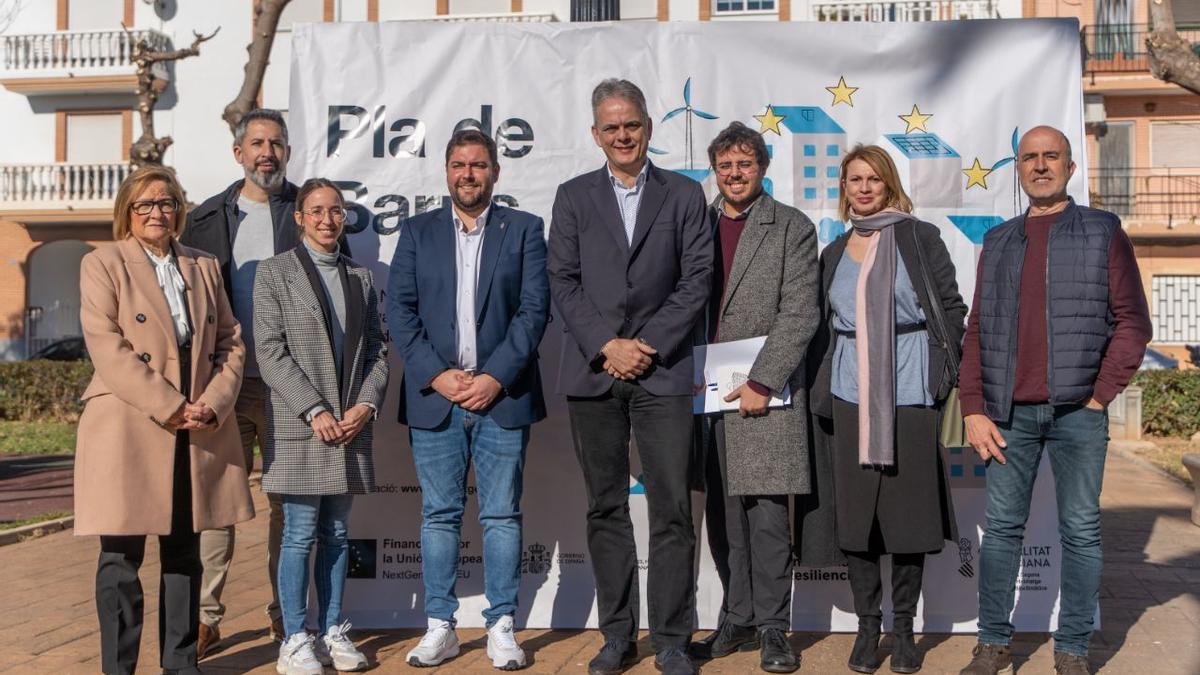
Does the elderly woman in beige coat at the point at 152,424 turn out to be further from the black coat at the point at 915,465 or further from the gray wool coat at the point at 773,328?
the black coat at the point at 915,465

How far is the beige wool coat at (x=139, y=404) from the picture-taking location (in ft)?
15.3

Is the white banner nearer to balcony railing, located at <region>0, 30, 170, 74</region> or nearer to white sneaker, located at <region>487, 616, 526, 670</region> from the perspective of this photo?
white sneaker, located at <region>487, 616, 526, 670</region>

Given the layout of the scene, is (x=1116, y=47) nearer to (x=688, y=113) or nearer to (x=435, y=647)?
(x=688, y=113)

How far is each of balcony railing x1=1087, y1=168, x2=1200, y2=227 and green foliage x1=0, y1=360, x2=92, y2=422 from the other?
23.1m

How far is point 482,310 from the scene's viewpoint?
5.25 m

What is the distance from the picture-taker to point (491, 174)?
17.5 ft

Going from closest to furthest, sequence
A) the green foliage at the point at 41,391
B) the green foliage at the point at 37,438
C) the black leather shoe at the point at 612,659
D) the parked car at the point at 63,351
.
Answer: the black leather shoe at the point at 612,659 < the green foliage at the point at 37,438 < the green foliage at the point at 41,391 < the parked car at the point at 63,351

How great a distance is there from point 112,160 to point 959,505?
28.7m

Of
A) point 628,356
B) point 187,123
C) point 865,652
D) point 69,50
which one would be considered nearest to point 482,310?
point 628,356

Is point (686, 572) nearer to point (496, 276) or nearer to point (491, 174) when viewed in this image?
point (496, 276)

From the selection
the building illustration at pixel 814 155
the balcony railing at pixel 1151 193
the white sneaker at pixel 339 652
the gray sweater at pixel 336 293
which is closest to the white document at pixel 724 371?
the building illustration at pixel 814 155

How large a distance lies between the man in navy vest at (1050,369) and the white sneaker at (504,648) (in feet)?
6.03

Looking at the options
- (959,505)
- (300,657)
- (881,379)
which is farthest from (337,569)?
(959,505)

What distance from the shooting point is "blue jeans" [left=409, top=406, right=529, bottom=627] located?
17.1 feet
